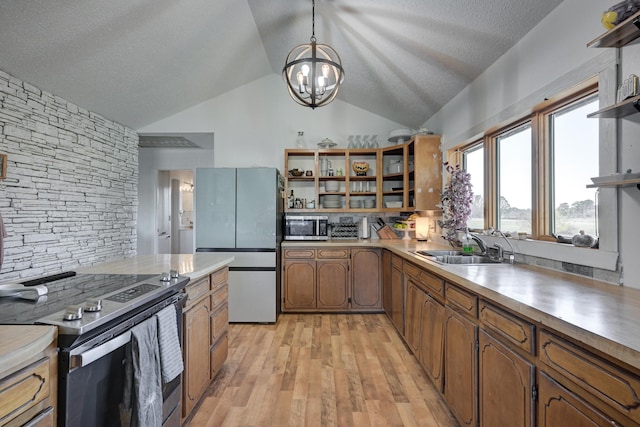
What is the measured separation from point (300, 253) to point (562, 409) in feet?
9.84

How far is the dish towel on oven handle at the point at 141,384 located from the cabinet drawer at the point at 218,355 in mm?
931

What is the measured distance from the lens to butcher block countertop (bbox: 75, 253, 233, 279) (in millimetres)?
1757

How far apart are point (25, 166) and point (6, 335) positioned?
2917mm

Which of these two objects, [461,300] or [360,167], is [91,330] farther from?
[360,167]

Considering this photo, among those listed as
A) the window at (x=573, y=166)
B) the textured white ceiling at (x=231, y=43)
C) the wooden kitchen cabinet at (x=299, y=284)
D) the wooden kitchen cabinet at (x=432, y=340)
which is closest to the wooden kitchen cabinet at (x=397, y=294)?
the wooden kitchen cabinet at (x=432, y=340)

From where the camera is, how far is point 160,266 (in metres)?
1.96

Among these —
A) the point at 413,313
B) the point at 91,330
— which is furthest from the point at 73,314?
the point at 413,313

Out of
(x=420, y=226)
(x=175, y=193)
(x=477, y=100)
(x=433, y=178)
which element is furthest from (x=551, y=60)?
(x=175, y=193)

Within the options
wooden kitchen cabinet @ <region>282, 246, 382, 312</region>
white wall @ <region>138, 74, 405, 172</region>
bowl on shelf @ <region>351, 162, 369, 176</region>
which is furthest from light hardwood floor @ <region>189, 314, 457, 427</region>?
white wall @ <region>138, 74, 405, 172</region>

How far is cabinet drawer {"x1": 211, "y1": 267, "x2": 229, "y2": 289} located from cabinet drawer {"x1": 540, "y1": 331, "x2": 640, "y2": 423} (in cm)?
192

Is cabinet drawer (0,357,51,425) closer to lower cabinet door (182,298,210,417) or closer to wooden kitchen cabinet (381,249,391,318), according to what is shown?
lower cabinet door (182,298,210,417)

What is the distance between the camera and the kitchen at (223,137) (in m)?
1.61

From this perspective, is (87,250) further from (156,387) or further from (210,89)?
(156,387)

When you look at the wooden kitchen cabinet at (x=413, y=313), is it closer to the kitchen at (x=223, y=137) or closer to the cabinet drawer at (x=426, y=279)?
the cabinet drawer at (x=426, y=279)
